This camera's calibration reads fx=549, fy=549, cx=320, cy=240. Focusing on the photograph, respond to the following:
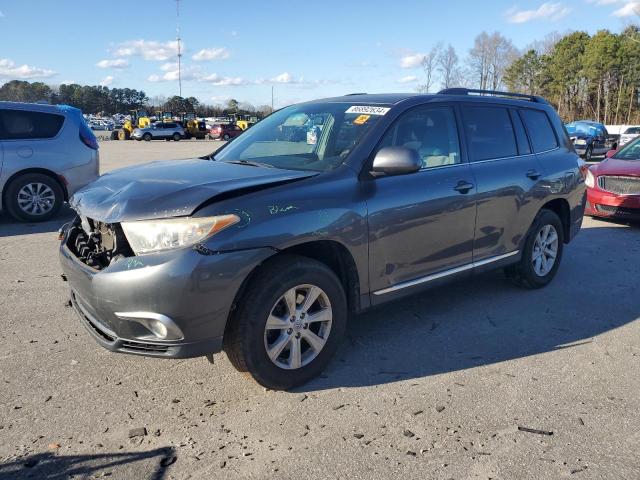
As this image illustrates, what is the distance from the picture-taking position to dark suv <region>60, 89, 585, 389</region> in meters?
2.95

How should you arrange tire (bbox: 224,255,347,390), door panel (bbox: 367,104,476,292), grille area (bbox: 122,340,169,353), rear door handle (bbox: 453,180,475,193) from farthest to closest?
rear door handle (bbox: 453,180,475,193) → door panel (bbox: 367,104,476,292) → tire (bbox: 224,255,347,390) → grille area (bbox: 122,340,169,353)

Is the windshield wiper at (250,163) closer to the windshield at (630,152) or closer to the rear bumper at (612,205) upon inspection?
the rear bumper at (612,205)

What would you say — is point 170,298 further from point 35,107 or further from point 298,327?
point 35,107

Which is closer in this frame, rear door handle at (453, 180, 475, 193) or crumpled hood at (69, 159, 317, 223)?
crumpled hood at (69, 159, 317, 223)

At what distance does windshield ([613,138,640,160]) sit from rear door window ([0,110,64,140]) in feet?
30.9

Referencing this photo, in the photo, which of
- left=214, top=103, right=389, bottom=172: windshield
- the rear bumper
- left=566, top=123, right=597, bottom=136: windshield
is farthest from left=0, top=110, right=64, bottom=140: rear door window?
left=566, top=123, right=597, bottom=136: windshield

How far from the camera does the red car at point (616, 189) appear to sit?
8531 millimetres

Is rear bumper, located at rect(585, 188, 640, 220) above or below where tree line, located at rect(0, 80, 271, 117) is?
below

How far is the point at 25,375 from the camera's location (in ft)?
11.5

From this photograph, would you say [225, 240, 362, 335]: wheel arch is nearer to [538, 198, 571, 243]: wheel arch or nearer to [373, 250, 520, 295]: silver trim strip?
[373, 250, 520, 295]: silver trim strip

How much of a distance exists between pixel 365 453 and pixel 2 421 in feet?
6.48

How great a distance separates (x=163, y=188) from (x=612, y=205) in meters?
7.86

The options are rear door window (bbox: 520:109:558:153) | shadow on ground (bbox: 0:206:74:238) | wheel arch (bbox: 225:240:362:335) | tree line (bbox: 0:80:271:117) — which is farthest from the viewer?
tree line (bbox: 0:80:271:117)

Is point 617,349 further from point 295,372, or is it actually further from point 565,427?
point 295,372
